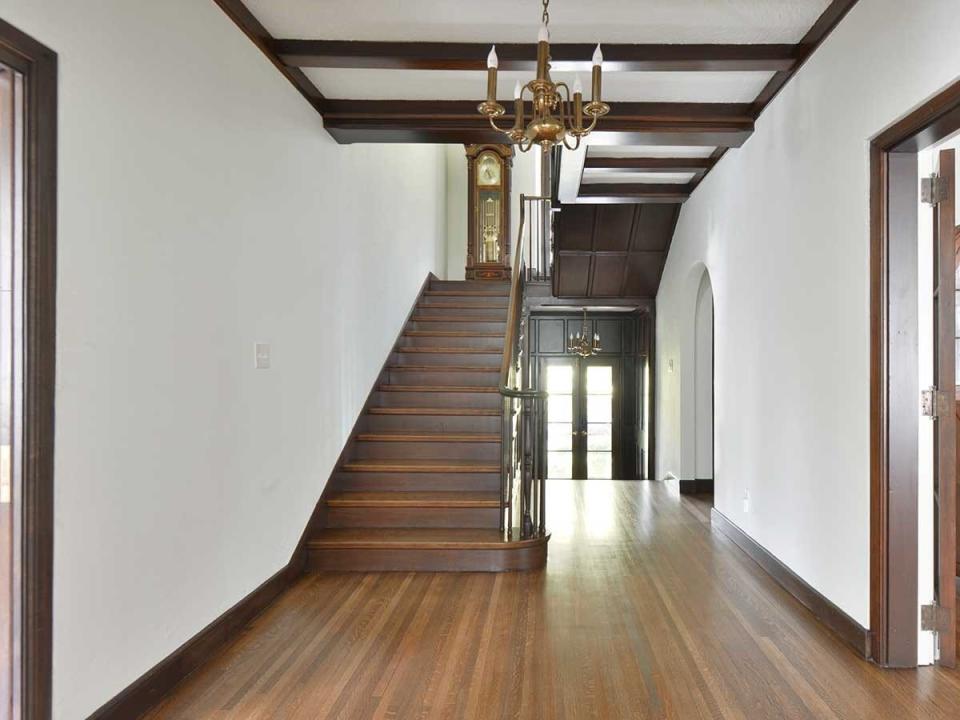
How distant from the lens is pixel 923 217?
2.76 meters

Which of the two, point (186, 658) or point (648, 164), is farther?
point (648, 164)

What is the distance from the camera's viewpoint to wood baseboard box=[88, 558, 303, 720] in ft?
7.45

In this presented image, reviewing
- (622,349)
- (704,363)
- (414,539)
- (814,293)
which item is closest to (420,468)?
(414,539)

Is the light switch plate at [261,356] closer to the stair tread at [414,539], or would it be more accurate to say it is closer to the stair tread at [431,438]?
the stair tread at [414,539]

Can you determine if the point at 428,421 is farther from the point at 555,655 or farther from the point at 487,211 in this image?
the point at 487,211

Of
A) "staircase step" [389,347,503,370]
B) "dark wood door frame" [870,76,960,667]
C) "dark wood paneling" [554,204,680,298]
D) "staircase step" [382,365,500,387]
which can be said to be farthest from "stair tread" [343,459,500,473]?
"dark wood paneling" [554,204,680,298]

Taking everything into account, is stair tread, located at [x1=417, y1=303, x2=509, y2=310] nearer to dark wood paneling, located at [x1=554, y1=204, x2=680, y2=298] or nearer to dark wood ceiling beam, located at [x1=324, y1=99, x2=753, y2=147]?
dark wood paneling, located at [x1=554, y1=204, x2=680, y2=298]

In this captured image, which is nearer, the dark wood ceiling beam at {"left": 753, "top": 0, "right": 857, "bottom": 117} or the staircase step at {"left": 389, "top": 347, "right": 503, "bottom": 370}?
the dark wood ceiling beam at {"left": 753, "top": 0, "right": 857, "bottom": 117}

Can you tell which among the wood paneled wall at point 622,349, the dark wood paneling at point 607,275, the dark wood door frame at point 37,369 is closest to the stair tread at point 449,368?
the dark wood paneling at point 607,275

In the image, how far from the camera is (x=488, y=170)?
9578 mm

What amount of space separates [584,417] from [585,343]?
54.9 inches

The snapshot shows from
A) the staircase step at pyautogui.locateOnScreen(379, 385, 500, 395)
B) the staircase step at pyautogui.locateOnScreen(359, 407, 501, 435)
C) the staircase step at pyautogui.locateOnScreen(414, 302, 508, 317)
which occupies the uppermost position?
the staircase step at pyautogui.locateOnScreen(414, 302, 508, 317)

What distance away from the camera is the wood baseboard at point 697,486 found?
663cm

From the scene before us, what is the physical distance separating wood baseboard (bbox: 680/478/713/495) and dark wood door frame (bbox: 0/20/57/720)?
572 cm
